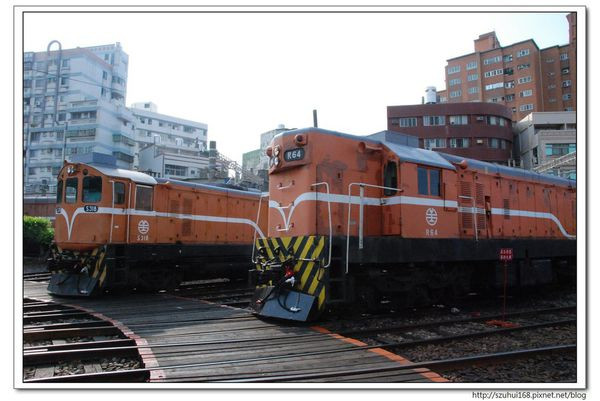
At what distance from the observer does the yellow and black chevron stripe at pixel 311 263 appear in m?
6.39

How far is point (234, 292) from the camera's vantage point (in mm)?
11250

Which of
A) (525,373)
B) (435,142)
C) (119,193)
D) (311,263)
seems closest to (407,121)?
(435,142)

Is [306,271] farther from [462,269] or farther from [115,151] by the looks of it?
[115,151]

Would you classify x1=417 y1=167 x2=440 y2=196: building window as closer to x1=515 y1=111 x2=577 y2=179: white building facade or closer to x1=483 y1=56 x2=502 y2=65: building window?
x1=515 y1=111 x2=577 y2=179: white building facade

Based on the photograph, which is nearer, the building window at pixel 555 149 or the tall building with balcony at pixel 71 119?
the building window at pixel 555 149

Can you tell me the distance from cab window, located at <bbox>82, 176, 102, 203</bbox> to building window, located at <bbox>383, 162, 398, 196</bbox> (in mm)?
6903

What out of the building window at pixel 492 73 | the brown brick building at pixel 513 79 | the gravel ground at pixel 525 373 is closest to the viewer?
the gravel ground at pixel 525 373

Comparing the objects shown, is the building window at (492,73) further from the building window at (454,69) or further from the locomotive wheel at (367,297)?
the locomotive wheel at (367,297)

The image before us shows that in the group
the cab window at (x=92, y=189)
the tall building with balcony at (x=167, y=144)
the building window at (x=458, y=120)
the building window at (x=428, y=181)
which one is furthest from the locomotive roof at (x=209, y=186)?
the building window at (x=458, y=120)

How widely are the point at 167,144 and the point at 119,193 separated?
50.4 metres

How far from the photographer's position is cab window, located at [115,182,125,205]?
10.5 metres

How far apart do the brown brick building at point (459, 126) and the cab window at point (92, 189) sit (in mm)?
39937

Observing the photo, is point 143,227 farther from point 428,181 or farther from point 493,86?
point 493,86

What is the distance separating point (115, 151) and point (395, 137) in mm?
49471
